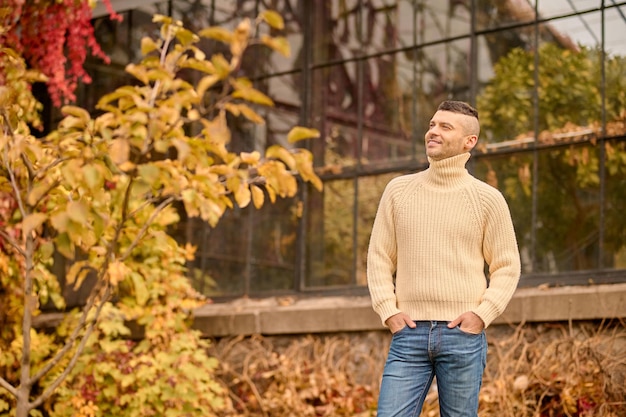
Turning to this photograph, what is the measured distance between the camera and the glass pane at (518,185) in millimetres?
6738

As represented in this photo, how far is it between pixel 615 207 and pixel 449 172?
2773mm

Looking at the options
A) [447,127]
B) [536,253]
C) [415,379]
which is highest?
[447,127]

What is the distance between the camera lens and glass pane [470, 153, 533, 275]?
22.1 ft

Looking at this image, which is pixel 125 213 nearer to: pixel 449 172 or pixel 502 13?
pixel 449 172

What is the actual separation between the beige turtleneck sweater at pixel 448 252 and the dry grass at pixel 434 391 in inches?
85.4

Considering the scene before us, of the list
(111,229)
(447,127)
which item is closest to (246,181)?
(447,127)

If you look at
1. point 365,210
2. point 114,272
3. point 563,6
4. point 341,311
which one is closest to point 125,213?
point 114,272

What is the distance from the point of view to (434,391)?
6348 millimetres

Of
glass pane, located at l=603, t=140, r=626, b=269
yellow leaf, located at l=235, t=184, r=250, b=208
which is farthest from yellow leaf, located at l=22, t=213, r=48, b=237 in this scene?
glass pane, located at l=603, t=140, r=626, b=269

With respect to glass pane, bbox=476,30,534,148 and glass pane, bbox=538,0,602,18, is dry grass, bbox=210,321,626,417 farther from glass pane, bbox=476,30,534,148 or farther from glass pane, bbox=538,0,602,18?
glass pane, bbox=538,0,602,18

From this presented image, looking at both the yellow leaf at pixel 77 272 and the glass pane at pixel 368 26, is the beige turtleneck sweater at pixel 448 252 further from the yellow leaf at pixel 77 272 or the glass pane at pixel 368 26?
the glass pane at pixel 368 26

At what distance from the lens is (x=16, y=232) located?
21.8ft

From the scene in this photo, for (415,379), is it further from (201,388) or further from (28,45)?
(28,45)

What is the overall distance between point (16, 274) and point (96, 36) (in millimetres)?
2903
